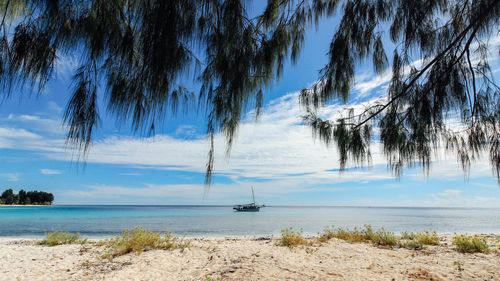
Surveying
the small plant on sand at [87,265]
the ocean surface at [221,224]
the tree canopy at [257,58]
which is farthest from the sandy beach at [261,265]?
the ocean surface at [221,224]

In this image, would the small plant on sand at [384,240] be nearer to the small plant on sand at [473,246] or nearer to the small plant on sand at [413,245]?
the small plant on sand at [413,245]

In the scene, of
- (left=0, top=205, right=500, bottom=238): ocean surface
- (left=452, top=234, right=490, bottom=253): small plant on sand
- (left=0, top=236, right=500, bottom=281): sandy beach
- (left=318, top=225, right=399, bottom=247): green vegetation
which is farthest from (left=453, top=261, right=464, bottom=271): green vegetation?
(left=0, top=205, right=500, bottom=238): ocean surface

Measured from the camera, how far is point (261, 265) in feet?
13.9

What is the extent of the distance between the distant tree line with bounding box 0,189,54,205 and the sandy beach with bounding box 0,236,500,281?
96.6 metres

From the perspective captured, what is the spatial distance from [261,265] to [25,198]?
10397 cm

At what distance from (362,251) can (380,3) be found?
506 cm

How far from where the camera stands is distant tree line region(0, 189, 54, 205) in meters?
75.2

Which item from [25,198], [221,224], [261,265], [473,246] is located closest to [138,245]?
[261,265]

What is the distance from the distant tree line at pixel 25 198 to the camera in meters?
75.2

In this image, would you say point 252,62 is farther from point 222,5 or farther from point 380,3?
point 380,3

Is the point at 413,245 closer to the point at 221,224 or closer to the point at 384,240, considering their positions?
the point at 384,240

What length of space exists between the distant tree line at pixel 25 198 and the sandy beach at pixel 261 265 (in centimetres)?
9661

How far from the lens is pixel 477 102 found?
2.36m

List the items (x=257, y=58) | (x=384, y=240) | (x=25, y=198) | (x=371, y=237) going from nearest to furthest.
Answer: (x=257, y=58), (x=384, y=240), (x=371, y=237), (x=25, y=198)
